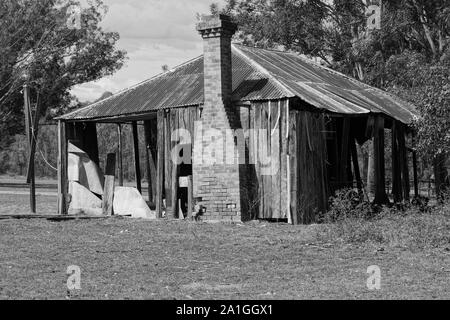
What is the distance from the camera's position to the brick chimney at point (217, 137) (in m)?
17.2

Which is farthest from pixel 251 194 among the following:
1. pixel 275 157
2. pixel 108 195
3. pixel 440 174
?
pixel 440 174

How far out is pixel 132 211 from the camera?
1931 cm

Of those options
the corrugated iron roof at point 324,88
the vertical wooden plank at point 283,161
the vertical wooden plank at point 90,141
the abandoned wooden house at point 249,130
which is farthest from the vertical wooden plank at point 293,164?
the vertical wooden plank at point 90,141

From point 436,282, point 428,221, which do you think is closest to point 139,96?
point 428,221

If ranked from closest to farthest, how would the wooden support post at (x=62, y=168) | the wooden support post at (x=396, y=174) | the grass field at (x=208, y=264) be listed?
the grass field at (x=208, y=264) → the wooden support post at (x=396, y=174) → the wooden support post at (x=62, y=168)

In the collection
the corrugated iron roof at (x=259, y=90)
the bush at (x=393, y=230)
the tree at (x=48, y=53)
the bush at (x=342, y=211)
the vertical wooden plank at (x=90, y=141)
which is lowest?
the bush at (x=393, y=230)

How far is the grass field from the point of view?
876cm

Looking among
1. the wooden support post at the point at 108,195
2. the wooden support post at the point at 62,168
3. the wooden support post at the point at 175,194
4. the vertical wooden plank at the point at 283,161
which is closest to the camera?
the vertical wooden plank at the point at 283,161

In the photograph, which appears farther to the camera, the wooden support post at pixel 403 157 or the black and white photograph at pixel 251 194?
the wooden support post at pixel 403 157

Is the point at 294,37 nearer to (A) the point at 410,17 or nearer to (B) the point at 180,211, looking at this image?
(A) the point at 410,17

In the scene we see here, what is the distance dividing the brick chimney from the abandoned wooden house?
0.07 feet

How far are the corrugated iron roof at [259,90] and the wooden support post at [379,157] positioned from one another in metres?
0.40

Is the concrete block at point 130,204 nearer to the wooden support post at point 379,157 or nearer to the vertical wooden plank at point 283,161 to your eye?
the vertical wooden plank at point 283,161
